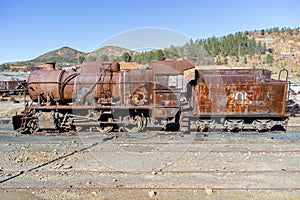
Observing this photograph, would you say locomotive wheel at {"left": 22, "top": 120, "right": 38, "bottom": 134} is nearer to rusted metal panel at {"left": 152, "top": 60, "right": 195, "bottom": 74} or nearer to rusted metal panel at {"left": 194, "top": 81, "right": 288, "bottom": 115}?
rusted metal panel at {"left": 152, "top": 60, "right": 195, "bottom": 74}

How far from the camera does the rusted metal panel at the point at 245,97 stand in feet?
39.5

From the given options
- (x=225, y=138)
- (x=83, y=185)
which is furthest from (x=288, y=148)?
(x=83, y=185)

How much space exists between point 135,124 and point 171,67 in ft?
10.7

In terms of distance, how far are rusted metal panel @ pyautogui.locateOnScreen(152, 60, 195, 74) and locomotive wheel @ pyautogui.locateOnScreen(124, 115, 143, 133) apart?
94.8 inches

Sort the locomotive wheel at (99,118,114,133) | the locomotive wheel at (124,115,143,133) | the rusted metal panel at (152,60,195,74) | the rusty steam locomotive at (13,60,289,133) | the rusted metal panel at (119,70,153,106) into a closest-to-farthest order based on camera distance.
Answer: the rusted metal panel at (152,60,195,74) < the rusty steam locomotive at (13,60,289,133) < the rusted metal panel at (119,70,153,106) < the locomotive wheel at (124,115,143,133) < the locomotive wheel at (99,118,114,133)

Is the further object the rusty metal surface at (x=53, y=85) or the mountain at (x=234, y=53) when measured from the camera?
the mountain at (x=234, y=53)

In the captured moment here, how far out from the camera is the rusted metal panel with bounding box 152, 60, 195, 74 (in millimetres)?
11703

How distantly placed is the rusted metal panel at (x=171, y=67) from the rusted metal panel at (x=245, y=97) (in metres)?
1.07

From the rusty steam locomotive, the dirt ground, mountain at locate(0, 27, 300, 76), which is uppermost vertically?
mountain at locate(0, 27, 300, 76)

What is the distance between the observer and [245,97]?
476 inches

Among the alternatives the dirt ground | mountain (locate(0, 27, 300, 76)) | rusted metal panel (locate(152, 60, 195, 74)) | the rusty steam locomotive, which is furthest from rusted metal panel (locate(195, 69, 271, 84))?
mountain (locate(0, 27, 300, 76))

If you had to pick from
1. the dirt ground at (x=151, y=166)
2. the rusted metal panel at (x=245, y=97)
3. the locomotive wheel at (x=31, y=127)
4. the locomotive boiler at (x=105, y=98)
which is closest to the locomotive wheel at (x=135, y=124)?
the locomotive boiler at (x=105, y=98)

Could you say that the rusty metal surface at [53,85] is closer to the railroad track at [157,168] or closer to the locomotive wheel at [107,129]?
the railroad track at [157,168]

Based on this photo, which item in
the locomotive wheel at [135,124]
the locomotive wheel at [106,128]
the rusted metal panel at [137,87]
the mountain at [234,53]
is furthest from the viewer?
the mountain at [234,53]
